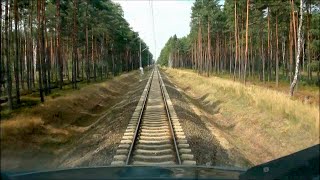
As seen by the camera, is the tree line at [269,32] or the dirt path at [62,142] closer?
the dirt path at [62,142]

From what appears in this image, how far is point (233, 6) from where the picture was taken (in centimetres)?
5478

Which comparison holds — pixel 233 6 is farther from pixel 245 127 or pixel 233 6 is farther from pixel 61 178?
pixel 61 178

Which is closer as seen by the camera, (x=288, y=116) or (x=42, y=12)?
(x=288, y=116)

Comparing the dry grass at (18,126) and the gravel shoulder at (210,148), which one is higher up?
the dry grass at (18,126)

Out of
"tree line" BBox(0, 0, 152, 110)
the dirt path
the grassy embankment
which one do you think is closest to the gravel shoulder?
the dirt path

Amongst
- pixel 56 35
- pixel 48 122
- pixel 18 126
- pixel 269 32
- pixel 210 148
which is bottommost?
pixel 210 148

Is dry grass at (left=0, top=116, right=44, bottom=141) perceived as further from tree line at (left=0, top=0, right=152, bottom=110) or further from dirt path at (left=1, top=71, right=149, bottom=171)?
tree line at (left=0, top=0, right=152, bottom=110)

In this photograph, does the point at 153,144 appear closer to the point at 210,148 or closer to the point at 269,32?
the point at 210,148

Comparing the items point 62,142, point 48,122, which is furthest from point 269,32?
point 62,142

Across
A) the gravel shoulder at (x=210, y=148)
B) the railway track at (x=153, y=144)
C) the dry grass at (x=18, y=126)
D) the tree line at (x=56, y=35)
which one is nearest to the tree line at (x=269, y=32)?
the gravel shoulder at (x=210, y=148)

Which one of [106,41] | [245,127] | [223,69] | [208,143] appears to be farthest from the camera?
[223,69]

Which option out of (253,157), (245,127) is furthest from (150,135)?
(245,127)

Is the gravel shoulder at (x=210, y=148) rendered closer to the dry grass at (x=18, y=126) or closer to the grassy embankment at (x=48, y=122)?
the grassy embankment at (x=48, y=122)

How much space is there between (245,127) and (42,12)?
17807 millimetres
